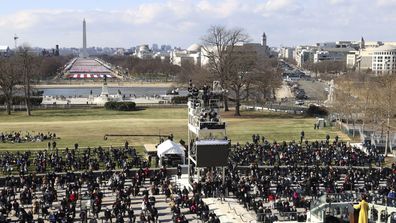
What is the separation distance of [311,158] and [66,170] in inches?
624

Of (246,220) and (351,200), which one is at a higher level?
(351,200)

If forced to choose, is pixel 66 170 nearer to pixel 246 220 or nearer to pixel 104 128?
pixel 246 220

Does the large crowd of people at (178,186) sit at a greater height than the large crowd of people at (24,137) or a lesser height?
lesser

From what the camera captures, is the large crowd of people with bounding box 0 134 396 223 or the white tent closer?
the large crowd of people with bounding box 0 134 396 223

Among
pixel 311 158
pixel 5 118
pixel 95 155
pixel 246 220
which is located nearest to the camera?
pixel 246 220

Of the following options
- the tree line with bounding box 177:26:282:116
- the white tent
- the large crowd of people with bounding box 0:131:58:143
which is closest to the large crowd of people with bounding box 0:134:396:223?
the white tent

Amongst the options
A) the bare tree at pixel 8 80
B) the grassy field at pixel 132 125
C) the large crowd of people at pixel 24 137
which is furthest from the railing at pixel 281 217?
the bare tree at pixel 8 80

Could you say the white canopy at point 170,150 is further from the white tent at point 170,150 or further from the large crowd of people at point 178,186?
the large crowd of people at point 178,186

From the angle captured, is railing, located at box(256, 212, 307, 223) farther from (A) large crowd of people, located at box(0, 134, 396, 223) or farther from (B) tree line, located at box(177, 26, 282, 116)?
(B) tree line, located at box(177, 26, 282, 116)

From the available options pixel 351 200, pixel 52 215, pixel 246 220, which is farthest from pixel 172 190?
pixel 351 200

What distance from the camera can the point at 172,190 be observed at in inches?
1121

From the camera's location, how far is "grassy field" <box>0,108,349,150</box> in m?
45.7

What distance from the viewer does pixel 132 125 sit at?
53344mm

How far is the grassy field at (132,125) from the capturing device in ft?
150
